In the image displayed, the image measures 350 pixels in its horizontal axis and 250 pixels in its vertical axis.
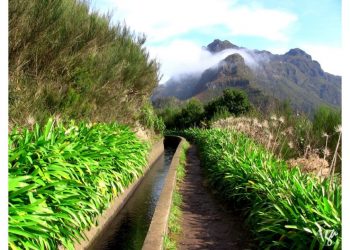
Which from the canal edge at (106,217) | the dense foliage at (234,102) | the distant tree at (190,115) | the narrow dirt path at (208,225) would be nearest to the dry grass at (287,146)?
the narrow dirt path at (208,225)

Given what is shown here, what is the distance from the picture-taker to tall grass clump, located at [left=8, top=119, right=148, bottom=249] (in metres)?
4.03

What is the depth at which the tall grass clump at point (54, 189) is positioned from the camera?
4.03 metres

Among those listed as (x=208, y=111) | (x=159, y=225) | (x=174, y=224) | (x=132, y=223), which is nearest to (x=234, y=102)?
(x=208, y=111)

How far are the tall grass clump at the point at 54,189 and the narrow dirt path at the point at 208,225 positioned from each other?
56.7 inches

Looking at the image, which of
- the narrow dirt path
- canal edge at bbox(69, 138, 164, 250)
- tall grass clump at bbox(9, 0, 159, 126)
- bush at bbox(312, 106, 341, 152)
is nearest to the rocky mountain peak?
tall grass clump at bbox(9, 0, 159, 126)

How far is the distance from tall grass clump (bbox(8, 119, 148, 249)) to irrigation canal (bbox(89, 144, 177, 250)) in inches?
22.2

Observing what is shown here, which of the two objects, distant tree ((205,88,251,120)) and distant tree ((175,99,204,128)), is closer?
distant tree ((205,88,251,120))

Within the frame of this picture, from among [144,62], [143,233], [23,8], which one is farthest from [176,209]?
[144,62]

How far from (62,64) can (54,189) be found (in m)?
6.52

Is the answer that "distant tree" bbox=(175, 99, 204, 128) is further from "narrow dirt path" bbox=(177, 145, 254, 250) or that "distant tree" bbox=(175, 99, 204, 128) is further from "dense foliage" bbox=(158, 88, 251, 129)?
"narrow dirt path" bbox=(177, 145, 254, 250)

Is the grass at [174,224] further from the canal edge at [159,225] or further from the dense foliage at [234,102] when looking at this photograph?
the dense foliage at [234,102]

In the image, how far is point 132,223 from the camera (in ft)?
25.4
